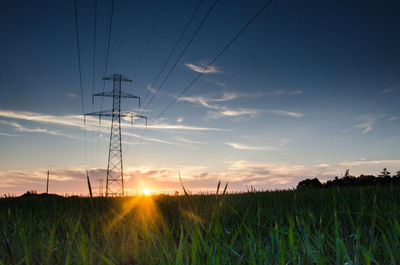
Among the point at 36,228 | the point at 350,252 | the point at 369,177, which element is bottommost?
the point at 350,252

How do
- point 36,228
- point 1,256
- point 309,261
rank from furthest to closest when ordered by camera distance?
point 36,228 < point 1,256 < point 309,261

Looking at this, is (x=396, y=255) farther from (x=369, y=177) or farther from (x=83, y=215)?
(x=369, y=177)

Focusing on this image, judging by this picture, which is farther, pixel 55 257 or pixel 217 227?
pixel 55 257

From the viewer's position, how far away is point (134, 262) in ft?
8.98

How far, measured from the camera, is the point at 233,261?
2619 millimetres

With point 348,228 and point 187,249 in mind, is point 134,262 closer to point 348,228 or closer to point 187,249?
point 187,249

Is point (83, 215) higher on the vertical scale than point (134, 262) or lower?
higher

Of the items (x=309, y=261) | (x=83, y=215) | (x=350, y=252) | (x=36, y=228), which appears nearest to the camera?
(x=309, y=261)

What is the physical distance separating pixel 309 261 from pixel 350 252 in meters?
0.71

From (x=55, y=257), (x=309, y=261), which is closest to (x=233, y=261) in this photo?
(x=309, y=261)

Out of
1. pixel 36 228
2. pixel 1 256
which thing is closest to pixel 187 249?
pixel 1 256

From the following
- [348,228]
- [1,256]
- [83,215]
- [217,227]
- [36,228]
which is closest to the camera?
[217,227]

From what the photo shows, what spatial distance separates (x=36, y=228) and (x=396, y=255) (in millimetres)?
4135

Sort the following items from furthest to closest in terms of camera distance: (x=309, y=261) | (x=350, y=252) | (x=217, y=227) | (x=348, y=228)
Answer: (x=348, y=228), (x=350, y=252), (x=309, y=261), (x=217, y=227)
